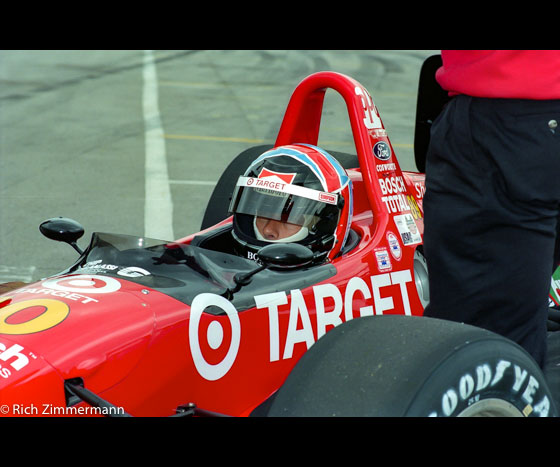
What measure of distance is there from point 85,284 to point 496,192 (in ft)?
5.06

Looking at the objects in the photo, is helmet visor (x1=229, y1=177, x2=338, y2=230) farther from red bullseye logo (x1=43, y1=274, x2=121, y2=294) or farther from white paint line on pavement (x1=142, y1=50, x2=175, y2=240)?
white paint line on pavement (x1=142, y1=50, x2=175, y2=240)

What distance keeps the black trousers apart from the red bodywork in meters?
0.93

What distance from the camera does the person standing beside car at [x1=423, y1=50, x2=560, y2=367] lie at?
216cm

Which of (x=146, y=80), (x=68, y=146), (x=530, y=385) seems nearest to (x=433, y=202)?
(x=530, y=385)

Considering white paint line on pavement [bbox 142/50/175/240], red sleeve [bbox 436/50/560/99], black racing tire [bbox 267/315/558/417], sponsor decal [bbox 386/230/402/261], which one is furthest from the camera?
white paint line on pavement [bbox 142/50/175/240]

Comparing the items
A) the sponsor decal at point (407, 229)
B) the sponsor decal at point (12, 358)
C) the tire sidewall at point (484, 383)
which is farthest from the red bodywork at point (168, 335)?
the tire sidewall at point (484, 383)

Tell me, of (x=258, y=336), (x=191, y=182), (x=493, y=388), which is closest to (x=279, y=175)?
(x=258, y=336)

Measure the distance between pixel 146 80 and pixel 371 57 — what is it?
4.92 meters

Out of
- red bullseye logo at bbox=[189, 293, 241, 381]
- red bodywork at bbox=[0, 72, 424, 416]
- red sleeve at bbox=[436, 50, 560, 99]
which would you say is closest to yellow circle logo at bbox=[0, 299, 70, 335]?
red bodywork at bbox=[0, 72, 424, 416]

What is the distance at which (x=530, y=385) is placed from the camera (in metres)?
2.19

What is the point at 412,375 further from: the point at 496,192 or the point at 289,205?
the point at 289,205

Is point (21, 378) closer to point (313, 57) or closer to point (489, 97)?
point (489, 97)

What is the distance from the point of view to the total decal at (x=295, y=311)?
300 centimetres

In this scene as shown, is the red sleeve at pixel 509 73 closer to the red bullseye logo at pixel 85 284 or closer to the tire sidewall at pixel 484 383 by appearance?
the tire sidewall at pixel 484 383
